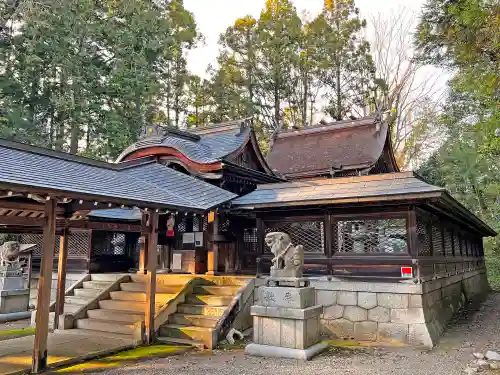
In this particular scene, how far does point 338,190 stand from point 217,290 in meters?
3.85

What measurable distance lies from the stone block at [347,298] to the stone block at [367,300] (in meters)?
0.09

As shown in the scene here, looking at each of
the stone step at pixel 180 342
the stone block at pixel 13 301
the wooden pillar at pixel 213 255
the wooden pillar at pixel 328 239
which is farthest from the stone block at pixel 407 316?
the stone block at pixel 13 301

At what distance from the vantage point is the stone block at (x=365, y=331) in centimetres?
832

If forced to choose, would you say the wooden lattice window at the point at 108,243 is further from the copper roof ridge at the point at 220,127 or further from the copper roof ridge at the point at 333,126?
the copper roof ridge at the point at 333,126

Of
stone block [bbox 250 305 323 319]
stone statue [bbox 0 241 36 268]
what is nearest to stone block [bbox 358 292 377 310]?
stone block [bbox 250 305 323 319]

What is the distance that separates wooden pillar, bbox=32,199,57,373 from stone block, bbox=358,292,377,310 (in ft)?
20.4

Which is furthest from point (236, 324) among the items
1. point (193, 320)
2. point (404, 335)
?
point (404, 335)

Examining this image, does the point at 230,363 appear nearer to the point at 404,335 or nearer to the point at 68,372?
the point at 68,372

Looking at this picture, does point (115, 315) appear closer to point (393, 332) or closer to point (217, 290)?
point (217, 290)

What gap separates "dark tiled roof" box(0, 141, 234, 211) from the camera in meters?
6.10

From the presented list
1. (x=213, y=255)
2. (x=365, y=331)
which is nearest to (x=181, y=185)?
(x=213, y=255)

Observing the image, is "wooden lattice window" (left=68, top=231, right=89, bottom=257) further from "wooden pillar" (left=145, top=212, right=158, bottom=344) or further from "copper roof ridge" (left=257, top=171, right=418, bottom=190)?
"copper roof ridge" (left=257, top=171, right=418, bottom=190)

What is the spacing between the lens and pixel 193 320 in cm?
856

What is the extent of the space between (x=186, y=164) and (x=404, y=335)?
25.1 ft
